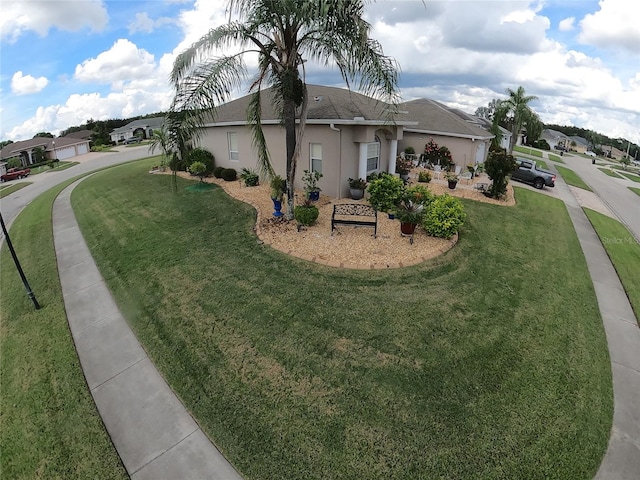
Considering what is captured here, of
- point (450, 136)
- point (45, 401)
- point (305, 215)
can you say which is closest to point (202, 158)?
point (305, 215)

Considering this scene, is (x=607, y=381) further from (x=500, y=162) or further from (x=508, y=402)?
(x=500, y=162)

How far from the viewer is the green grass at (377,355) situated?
470 cm

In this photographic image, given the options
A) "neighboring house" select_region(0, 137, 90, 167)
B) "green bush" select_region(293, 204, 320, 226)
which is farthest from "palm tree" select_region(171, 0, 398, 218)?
"neighboring house" select_region(0, 137, 90, 167)

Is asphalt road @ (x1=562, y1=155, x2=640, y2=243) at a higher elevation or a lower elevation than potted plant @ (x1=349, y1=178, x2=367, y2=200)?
lower

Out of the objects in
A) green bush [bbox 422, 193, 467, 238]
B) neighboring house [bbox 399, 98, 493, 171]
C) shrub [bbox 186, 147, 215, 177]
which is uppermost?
neighboring house [bbox 399, 98, 493, 171]

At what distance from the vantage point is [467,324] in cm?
716

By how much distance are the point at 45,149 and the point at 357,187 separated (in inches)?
2338

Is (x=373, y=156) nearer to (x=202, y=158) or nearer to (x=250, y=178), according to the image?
(x=250, y=178)

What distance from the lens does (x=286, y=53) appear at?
10125 mm

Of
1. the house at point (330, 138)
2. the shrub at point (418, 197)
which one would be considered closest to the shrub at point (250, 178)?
→ the house at point (330, 138)

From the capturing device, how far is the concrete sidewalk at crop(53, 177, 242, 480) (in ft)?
15.0

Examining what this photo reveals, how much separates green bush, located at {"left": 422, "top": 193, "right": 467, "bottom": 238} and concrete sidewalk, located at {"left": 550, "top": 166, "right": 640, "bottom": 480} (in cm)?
420

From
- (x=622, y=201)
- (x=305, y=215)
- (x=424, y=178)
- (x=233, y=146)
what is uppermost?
(x=233, y=146)

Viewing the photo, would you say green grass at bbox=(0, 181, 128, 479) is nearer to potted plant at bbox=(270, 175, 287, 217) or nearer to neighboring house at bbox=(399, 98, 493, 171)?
potted plant at bbox=(270, 175, 287, 217)
